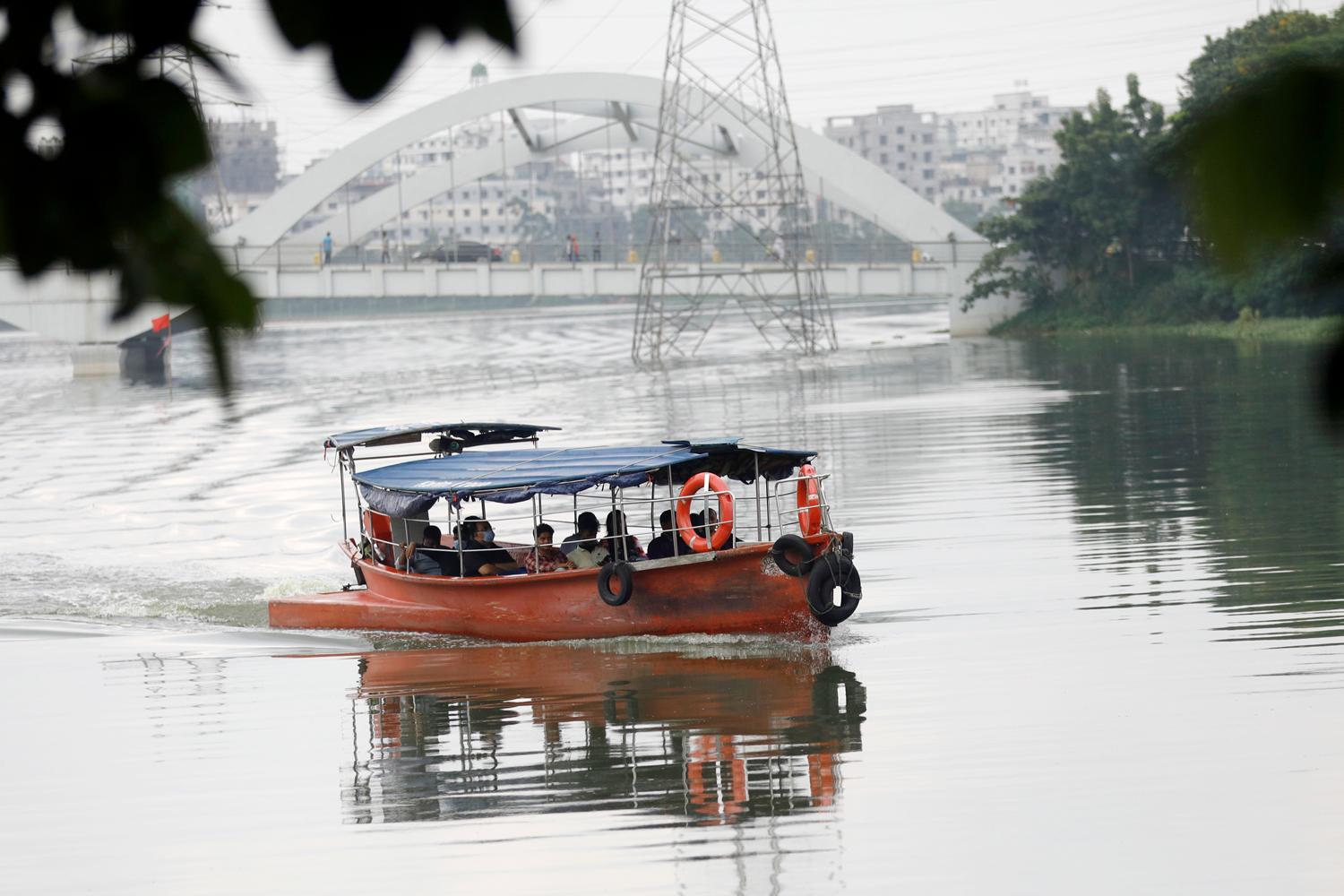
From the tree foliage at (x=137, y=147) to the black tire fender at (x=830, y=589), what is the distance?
11.8 m

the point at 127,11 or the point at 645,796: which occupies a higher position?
the point at 127,11

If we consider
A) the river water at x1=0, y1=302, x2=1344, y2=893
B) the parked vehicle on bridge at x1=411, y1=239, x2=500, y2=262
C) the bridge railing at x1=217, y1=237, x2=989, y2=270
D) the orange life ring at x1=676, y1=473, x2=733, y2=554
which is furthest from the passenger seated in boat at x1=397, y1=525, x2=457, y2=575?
the parked vehicle on bridge at x1=411, y1=239, x2=500, y2=262

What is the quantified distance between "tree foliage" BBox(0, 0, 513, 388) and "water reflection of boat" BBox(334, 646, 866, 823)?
789 cm

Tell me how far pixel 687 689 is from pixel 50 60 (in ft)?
35.9

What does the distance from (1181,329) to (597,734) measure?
43.1m

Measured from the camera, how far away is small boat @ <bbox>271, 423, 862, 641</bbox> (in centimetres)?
1373

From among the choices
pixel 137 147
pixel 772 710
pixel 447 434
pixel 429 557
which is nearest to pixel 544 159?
pixel 447 434

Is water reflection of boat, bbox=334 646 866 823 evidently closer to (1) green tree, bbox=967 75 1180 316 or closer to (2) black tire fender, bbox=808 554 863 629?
(2) black tire fender, bbox=808 554 863 629

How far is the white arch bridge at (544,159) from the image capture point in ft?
189

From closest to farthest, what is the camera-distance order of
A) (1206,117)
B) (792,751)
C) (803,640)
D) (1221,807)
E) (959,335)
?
1. (1206,117)
2. (1221,807)
3. (792,751)
4. (803,640)
5. (959,335)

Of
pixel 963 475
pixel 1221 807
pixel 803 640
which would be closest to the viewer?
pixel 1221 807

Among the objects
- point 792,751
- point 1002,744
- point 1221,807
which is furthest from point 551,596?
point 1221,807

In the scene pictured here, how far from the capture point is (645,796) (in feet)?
32.6

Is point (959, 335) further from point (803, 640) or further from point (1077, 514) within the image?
point (803, 640)
